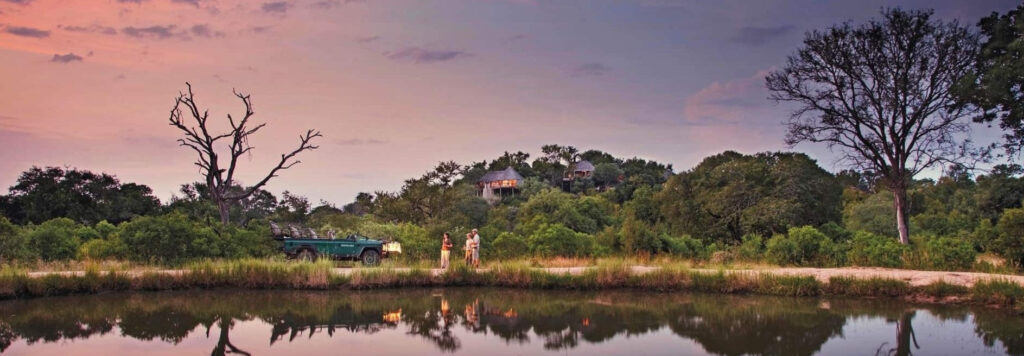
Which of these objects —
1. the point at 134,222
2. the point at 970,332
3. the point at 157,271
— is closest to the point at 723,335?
the point at 970,332

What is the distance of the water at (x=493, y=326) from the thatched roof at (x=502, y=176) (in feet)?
264

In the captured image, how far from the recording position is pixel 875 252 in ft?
69.8

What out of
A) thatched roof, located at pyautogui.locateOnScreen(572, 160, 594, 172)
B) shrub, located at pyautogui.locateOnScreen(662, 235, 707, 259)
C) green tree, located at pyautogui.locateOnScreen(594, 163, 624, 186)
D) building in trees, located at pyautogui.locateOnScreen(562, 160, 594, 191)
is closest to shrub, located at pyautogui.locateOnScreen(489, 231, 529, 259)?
shrub, located at pyautogui.locateOnScreen(662, 235, 707, 259)

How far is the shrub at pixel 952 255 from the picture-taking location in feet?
66.5

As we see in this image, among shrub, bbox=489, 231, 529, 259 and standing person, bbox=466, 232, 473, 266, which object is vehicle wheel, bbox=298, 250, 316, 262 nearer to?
standing person, bbox=466, 232, 473, 266

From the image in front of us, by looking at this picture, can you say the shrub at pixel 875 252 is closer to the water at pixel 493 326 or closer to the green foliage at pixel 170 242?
the water at pixel 493 326

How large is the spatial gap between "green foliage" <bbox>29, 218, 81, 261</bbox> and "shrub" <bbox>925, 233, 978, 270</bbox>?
83.6ft

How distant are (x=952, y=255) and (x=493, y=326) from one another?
14.4m

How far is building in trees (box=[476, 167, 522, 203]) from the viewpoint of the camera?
9681 centimetres

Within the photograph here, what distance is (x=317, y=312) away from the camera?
15125 mm

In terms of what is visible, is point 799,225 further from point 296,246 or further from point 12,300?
point 12,300

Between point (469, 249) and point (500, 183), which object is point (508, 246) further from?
point (500, 183)

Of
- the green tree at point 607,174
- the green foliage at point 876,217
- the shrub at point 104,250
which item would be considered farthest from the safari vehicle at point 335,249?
the green tree at point 607,174

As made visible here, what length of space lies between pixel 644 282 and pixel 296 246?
1157 centimetres
